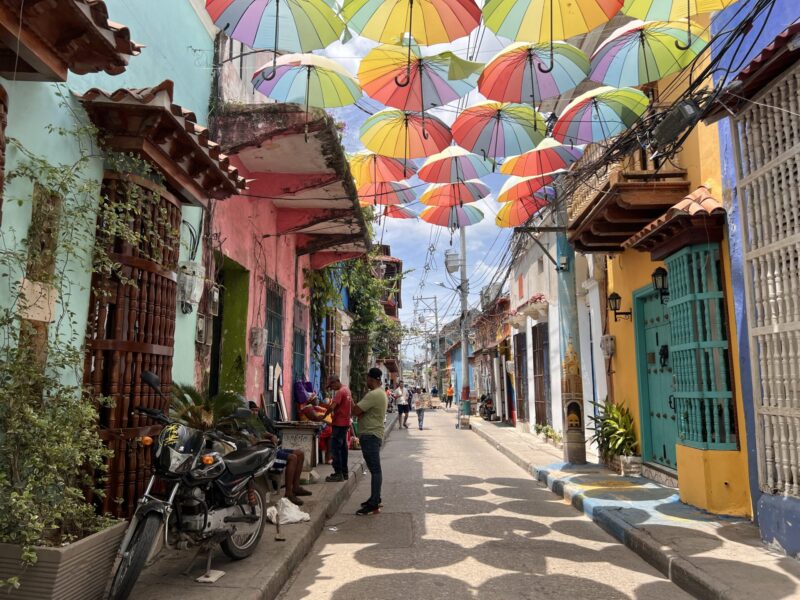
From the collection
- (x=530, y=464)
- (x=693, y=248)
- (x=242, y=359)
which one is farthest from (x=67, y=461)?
(x=530, y=464)

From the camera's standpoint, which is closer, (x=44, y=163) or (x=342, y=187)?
(x=44, y=163)

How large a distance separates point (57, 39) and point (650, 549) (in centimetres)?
613

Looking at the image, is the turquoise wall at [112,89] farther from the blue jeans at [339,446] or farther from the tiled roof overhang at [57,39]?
the blue jeans at [339,446]

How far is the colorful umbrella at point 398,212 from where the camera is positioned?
522 inches

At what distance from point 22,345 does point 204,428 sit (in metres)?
1.94

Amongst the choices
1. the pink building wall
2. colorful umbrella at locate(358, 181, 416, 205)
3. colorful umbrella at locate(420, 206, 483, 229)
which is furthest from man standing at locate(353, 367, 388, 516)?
colorful umbrella at locate(420, 206, 483, 229)

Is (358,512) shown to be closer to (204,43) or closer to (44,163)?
(44,163)

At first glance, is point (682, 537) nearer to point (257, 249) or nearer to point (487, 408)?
point (257, 249)

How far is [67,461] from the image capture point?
3.38 meters

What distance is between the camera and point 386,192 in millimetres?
10938

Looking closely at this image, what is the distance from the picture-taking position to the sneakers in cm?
724

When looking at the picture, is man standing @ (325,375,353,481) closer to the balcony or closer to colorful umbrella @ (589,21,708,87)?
the balcony

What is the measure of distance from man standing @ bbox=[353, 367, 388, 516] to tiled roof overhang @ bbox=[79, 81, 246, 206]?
3.42 metres

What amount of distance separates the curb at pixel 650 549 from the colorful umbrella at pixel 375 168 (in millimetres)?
6109
